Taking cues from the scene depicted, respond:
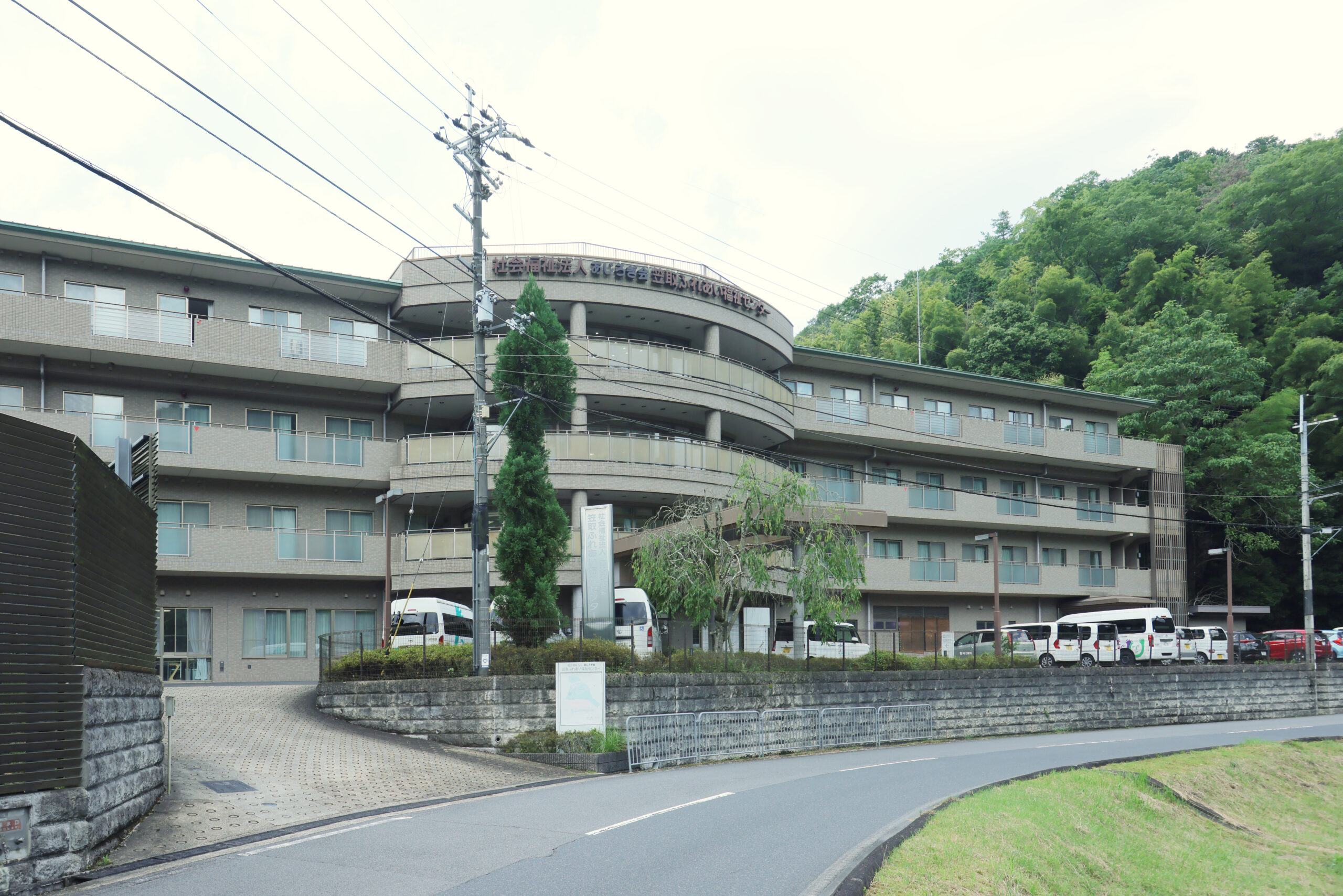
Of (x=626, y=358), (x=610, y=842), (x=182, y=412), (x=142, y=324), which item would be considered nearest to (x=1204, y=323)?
(x=626, y=358)

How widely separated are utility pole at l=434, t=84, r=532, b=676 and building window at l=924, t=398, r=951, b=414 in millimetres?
27952

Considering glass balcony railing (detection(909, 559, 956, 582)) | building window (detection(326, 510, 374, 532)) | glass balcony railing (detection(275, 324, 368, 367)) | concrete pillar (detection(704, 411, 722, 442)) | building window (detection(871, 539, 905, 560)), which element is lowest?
glass balcony railing (detection(909, 559, 956, 582))

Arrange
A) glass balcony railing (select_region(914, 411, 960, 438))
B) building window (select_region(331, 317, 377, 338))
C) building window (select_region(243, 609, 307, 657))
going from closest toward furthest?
building window (select_region(243, 609, 307, 657)) → building window (select_region(331, 317, 377, 338)) → glass balcony railing (select_region(914, 411, 960, 438))

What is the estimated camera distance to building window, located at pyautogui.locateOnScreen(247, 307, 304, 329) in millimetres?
33969

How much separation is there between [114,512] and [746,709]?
14453 millimetres

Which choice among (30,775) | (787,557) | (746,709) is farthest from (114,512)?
(787,557)

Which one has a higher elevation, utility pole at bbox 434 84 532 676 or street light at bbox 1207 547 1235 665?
utility pole at bbox 434 84 532 676

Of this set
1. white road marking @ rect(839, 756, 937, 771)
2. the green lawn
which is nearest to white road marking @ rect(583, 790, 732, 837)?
the green lawn

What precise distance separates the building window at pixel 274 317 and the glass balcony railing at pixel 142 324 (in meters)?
2.24

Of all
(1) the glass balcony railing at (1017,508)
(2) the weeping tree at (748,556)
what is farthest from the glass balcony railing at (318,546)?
(1) the glass balcony railing at (1017,508)

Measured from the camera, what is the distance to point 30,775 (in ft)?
29.8

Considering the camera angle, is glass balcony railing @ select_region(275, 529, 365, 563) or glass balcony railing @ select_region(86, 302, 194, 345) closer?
glass balcony railing @ select_region(86, 302, 194, 345)

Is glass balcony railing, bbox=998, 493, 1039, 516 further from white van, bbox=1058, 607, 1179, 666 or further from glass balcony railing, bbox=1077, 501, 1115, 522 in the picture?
white van, bbox=1058, 607, 1179, 666

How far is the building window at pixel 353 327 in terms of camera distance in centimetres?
3525
